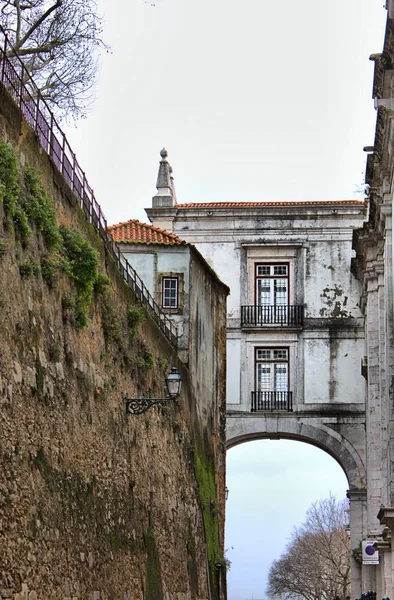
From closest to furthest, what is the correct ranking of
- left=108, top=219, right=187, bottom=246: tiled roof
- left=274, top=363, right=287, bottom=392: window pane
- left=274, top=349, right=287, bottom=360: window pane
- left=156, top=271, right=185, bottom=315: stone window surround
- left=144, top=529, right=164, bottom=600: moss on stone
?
left=144, top=529, right=164, bottom=600: moss on stone, left=156, top=271, right=185, bottom=315: stone window surround, left=108, top=219, right=187, bottom=246: tiled roof, left=274, top=363, right=287, bottom=392: window pane, left=274, top=349, right=287, bottom=360: window pane

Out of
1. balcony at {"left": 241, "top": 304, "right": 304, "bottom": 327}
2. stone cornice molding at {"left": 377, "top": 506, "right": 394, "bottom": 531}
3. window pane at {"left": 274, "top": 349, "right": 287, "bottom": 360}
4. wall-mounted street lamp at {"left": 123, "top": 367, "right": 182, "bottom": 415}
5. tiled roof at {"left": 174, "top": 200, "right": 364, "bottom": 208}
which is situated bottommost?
stone cornice molding at {"left": 377, "top": 506, "right": 394, "bottom": 531}

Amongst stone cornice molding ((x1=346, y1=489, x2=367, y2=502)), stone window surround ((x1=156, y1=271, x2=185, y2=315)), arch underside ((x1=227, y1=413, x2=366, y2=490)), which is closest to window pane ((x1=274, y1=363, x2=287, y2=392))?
arch underside ((x1=227, y1=413, x2=366, y2=490))

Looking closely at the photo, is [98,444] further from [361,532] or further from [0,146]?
[361,532]

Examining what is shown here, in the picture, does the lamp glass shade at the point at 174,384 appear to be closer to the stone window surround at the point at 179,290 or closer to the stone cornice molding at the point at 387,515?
the stone cornice molding at the point at 387,515

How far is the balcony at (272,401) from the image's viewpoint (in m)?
40.2

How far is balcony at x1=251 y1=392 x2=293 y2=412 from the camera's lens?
1582 inches

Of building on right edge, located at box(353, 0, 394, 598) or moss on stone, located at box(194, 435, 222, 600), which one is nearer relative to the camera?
building on right edge, located at box(353, 0, 394, 598)

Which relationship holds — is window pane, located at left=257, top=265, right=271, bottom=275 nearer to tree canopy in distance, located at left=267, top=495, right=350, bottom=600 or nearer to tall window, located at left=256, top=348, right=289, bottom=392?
tall window, located at left=256, top=348, right=289, bottom=392

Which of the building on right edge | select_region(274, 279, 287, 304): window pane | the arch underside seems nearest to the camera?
the building on right edge

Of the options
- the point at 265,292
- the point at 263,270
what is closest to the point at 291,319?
the point at 265,292

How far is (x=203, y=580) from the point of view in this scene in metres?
27.3

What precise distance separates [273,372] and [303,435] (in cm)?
242

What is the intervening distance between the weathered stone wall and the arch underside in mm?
14813

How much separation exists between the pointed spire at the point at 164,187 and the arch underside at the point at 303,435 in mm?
7970
